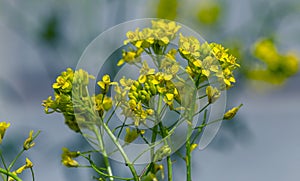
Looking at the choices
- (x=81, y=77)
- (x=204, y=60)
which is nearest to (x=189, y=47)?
(x=204, y=60)

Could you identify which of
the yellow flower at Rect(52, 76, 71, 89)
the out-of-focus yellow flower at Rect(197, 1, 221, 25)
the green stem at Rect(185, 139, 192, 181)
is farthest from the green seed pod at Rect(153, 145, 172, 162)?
the out-of-focus yellow flower at Rect(197, 1, 221, 25)

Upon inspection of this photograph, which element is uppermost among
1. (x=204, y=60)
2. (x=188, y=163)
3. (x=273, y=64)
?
(x=273, y=64)

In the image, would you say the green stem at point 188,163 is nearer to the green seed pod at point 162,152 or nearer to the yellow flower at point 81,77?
the green seed pod at point 162,152

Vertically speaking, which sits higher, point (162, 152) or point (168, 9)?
point (168, 9)

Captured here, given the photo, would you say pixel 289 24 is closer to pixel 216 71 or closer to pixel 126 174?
pixel 126 174

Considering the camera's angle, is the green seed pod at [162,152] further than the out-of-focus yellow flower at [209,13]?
No

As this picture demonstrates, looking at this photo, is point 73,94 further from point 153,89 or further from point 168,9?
point 168,9

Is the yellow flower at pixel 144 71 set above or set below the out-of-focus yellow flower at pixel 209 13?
below

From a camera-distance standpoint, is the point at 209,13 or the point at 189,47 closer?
the point at 189,47

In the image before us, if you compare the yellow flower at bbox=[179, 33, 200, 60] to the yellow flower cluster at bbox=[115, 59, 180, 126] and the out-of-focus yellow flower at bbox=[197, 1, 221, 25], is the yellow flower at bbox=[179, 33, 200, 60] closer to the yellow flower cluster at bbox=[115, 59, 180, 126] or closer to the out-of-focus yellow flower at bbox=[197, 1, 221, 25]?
the yellow flower cluster at bbox=[115, 59, 180, 126]

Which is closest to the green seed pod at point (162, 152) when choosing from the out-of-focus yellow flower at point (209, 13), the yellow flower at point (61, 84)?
the yellow flower at point (61, 84)
